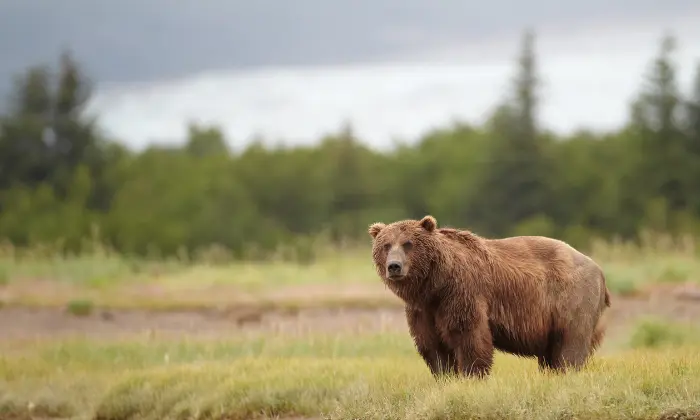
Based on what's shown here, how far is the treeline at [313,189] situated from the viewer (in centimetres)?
3675

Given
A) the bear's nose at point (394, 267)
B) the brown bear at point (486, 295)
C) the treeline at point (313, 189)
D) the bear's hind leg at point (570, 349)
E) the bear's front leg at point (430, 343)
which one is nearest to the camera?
the bear's nose at point (394, 267)

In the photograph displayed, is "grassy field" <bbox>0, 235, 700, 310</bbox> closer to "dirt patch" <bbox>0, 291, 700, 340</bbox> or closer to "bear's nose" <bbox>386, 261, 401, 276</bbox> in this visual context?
"dirt patch" <bbox>0, 291, 700, 340</bbox>

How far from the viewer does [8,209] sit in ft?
126

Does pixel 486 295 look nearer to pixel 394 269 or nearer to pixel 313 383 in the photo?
pixel 394 269

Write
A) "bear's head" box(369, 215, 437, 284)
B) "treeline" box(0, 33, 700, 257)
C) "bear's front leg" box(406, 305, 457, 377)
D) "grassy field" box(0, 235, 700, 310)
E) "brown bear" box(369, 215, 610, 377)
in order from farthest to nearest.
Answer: "treeline" box(0, 33, 700, 257) → "grassy field" box(0, 235, 700, 310) → "bear's front leg" box(406, 305, 457, 377) → "brown bear" box(369, 215, 610, 377) → "bear's head" box(369, 215, 437, 284)

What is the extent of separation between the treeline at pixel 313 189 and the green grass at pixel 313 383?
18.0 metres

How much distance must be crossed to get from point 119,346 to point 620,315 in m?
10.5

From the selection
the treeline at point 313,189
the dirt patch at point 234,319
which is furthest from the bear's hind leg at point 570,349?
the treeline at point 313,189

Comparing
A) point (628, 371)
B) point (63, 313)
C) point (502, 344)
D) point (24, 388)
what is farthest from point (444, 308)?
point (63, 313)

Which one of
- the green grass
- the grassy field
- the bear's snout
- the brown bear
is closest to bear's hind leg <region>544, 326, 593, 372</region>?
the brown bear

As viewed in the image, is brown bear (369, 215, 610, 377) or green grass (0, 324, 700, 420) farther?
brown bear (369, 215, 610, 377)

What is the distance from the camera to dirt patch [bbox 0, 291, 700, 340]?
70.1 ft

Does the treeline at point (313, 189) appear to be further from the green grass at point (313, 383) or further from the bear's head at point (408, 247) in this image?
the bear's head at point (408, 247)

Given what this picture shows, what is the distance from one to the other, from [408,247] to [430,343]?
3.18ft
